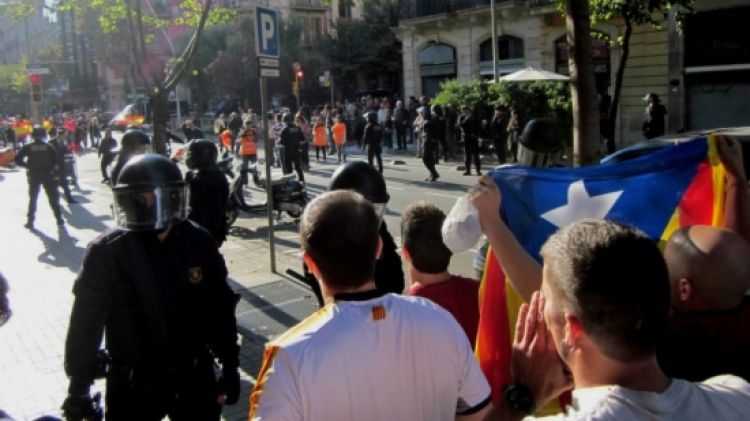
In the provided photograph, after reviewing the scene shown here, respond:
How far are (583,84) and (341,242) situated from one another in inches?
201

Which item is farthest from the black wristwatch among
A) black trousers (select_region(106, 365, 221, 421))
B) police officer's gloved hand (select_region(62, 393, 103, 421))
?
police officer's gloved hand (select_region(62, 393, 103, 421))

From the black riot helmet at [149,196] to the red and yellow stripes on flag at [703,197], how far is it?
2.17m

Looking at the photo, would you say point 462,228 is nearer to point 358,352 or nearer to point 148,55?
point 358,352

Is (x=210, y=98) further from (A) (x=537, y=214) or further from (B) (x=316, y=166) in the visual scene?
(A) (x=537, y=214)

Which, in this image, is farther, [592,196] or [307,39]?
[307,39]

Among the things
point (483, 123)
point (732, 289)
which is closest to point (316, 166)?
point (483, 123)

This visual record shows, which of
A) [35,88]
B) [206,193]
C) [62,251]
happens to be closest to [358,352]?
[206,193]

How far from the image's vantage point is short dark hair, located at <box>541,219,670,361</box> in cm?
146

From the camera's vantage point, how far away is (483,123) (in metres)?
19.7

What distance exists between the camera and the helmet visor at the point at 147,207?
10.2 ft

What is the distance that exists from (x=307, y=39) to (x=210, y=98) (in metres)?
12.6

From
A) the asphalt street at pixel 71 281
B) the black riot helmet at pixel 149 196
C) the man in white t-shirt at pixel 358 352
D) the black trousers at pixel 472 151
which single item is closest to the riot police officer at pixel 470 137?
the black trousers at pixel 472 151

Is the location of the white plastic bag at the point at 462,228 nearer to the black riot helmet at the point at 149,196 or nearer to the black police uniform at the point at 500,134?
the black riot helmet at the point at 149,196

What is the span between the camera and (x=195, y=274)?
10.3ft
